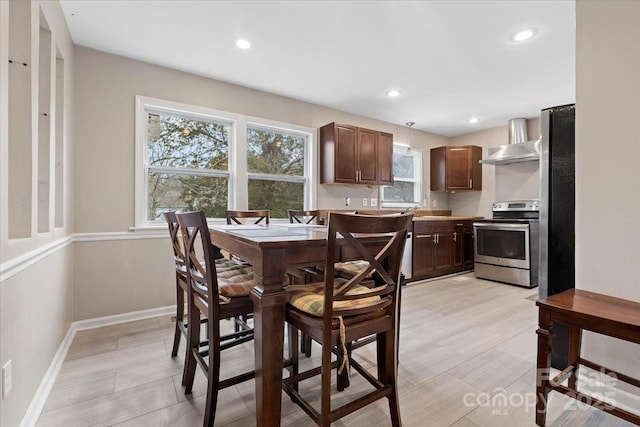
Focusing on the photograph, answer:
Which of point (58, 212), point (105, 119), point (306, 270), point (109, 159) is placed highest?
point (105, 119)

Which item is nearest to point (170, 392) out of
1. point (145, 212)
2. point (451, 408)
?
point (451, 408)

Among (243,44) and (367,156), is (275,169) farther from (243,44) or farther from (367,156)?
(243,44)

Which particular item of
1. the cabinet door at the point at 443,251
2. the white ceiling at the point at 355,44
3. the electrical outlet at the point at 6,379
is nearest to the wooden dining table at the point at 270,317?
the electrical outlet at the point at 6,379

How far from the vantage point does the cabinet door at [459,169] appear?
511 cm

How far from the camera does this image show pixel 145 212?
9.62 feet

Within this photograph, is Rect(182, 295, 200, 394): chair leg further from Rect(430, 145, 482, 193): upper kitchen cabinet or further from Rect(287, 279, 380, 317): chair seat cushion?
Rect(430, 145, 482, 193): upper kitchen cabinet

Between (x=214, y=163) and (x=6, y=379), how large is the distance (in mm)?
2493

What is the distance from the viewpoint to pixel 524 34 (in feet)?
7.86

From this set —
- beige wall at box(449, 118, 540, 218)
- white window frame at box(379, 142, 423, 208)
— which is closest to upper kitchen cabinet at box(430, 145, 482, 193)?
beige wall at box(449, 118, 540, 218)

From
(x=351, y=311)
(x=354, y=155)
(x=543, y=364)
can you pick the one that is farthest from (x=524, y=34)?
(x=351, y=311)

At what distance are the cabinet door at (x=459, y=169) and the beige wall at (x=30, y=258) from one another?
5151 mm

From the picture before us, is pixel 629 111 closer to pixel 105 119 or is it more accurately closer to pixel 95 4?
pixel 95 4

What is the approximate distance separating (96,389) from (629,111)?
3256 millimetres

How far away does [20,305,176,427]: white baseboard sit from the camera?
1.43m
